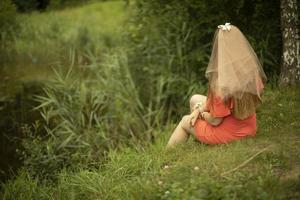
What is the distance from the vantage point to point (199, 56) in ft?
24.5

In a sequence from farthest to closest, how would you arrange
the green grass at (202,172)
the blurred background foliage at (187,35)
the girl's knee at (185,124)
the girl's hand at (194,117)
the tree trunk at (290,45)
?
1. the blurred background foliage at (187,35)
2. the tree trunk at (290,45)
3. the girl's knee at (185,124)
4. the girl's hand at (194,117)
5. the green grass at (202,172)

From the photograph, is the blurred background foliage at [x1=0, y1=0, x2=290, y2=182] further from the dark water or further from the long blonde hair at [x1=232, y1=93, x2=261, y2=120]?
the long blonde hair at [x1=232, y1=93, x2=261, y2=120]

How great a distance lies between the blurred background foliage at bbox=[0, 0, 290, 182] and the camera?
685cm

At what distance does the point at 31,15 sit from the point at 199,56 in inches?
289

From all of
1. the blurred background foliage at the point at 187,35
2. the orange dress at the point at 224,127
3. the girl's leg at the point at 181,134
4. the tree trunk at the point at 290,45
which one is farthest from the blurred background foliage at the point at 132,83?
the orange dress at the point at 224,127

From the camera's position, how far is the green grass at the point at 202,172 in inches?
156

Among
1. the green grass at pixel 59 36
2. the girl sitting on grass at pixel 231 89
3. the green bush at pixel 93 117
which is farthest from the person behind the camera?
the green grass at pixel 59 36

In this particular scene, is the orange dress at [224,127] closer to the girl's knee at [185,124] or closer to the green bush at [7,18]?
the girl's knee at [185,124]

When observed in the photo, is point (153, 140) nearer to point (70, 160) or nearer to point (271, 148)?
point (70, 160)

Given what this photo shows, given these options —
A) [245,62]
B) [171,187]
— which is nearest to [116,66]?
[245,62]

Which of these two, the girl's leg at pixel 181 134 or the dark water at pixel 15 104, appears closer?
the girl's leg at pixel 181 134

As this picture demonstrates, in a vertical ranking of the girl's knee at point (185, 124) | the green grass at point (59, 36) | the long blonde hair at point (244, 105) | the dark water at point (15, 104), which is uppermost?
the green grass at point (59, 36)

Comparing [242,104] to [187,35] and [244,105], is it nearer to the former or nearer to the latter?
[244,105]

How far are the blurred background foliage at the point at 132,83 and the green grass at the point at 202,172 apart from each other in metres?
0.59
